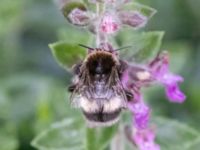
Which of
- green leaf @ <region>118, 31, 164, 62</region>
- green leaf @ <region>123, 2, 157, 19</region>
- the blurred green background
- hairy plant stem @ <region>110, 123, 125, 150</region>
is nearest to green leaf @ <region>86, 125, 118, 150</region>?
hairy plant stem @ <region>110, 123, 125, 150</region>

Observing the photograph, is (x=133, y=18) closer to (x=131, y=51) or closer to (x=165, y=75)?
(x=131, y=51)

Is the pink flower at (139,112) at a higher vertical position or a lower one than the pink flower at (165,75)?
lower

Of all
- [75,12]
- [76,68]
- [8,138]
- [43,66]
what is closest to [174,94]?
[76,68]

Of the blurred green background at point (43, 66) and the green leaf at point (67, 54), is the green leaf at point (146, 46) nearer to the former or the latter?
the green leaf at point (67, 54)

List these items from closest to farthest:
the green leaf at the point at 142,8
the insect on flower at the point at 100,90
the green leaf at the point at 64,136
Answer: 1. the insect on flower at the point at 100,90
2. the green leaf at the point at 142,8
3. the green leaf at the point at 64,136

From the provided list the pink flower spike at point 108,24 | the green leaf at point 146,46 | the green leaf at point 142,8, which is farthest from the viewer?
the green leaf at point 146,46

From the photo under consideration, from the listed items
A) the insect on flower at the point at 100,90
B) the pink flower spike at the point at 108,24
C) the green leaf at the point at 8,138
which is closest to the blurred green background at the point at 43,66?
the green leaf at the point at 8,138

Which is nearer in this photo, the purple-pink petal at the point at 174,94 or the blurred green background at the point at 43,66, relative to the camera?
the purple-pink petal at the point at 174,94
